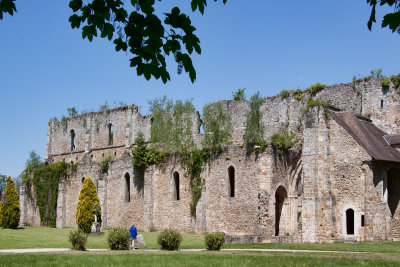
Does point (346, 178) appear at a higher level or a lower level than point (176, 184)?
higher

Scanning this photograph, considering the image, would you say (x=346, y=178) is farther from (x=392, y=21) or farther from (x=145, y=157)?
(x=392, y=21)

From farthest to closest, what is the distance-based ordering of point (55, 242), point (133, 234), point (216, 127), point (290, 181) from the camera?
point (216, 127)
point (290, 181)
point (55, 242)
point (133, 234)

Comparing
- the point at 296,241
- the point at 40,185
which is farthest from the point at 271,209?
the point at 40,185

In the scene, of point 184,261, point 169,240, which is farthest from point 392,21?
point 169,240

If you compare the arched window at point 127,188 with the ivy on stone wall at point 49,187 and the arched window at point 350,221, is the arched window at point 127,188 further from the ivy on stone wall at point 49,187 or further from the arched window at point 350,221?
the arched window at point 350,221

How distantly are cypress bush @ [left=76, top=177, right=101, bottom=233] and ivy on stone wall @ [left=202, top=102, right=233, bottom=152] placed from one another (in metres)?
8.51

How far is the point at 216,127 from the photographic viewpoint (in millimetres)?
39062

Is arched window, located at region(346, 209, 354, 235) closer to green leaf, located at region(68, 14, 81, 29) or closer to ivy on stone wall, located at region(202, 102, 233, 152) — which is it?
ivy on stone wall, located at region(202, 102, 233, 152)

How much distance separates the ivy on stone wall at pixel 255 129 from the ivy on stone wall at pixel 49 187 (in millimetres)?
16824

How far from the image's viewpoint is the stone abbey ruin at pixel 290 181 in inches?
1171

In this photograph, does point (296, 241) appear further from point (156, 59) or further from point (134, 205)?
point (156, 59)

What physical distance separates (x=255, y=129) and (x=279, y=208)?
5332 mm

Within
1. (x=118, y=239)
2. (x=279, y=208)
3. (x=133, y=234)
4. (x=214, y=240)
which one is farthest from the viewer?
(x=279, y=208)

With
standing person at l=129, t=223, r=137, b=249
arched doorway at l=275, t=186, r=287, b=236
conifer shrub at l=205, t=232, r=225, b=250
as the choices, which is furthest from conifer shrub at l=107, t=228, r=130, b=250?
arched doorway at l=275, t=186, r=287, b=236
